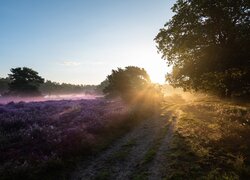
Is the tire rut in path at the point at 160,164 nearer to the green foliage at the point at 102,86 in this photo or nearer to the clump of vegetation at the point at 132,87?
the clump of vegetation at the point at 132,87

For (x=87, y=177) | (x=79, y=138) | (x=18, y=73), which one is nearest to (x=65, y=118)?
(x=79, y=138)

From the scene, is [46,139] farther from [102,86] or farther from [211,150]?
[102,86]

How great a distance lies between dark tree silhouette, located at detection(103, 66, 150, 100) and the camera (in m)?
44.6

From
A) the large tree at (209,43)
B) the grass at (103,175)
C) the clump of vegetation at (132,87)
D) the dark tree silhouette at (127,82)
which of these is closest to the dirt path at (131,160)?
the grass at (103,175)

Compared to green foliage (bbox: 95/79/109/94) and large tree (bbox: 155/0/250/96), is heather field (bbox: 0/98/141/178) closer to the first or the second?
large tree (bbox: 155/0/250/96)

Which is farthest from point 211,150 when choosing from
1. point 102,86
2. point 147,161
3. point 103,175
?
point 102,86

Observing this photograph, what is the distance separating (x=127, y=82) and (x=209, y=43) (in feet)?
74.8

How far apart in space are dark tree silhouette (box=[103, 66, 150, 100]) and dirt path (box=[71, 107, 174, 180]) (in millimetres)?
23417

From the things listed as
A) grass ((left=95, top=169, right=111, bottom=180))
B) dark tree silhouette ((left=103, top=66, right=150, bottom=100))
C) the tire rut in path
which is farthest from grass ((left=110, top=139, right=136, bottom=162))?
dark tree silhouette ((left=103, top=66, right=150, bottom=100))

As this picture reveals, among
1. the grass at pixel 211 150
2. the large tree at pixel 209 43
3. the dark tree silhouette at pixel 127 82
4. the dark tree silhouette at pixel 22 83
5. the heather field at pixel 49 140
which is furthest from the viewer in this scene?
the dark tree silhouette at pixel 22 83

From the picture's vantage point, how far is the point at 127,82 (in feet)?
150

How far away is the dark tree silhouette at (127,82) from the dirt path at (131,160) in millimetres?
23417

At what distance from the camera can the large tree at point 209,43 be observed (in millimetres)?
21875

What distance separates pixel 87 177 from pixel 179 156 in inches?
203
